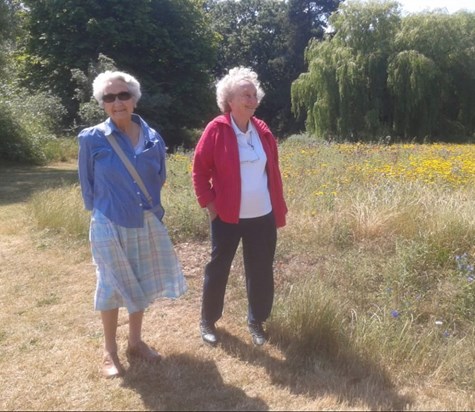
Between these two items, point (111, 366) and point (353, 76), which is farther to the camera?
point (353, 76)

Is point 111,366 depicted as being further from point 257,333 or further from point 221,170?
point 221,170

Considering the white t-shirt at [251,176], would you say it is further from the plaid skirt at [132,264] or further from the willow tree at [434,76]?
the willow tree at [434,76]

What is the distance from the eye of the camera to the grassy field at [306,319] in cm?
321

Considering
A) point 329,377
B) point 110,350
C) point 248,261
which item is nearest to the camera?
point 329,377

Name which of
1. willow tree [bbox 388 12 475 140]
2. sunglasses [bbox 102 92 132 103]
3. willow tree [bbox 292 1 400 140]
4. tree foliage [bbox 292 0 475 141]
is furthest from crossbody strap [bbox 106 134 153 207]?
willow tree [bbox 388 12 475 140]

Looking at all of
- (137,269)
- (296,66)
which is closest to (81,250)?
(137,269)

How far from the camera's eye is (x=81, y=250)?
6.33 meters

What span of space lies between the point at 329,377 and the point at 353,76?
747 inches

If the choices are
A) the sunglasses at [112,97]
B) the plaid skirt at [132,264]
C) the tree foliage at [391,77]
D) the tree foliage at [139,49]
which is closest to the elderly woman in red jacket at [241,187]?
the plaid skirt at [132,264]

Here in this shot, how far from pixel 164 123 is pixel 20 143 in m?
8.84

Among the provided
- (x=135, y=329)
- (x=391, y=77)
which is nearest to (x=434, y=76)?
(x=391, y=77)

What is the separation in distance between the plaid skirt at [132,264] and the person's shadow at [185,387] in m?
0.38

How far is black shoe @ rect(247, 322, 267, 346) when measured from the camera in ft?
12.3

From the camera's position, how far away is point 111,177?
129 inches
